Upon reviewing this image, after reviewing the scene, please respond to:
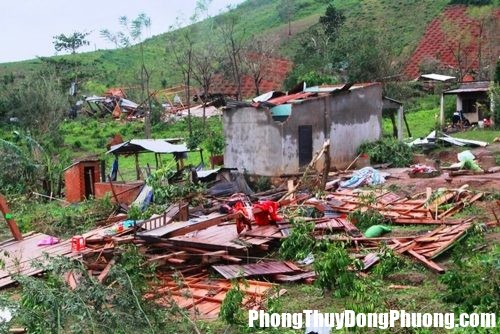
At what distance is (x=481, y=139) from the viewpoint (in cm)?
2312

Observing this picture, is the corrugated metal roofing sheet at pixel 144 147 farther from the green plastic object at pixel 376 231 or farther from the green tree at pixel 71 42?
the green tree at pixel 71 42

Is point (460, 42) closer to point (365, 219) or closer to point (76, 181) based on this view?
point (76, 181)

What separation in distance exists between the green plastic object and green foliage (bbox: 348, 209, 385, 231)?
1.55 feet

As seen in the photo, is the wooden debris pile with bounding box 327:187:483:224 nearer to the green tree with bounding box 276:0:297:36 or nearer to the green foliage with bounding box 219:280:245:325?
the green foliage with bounding box 219:280:245:325

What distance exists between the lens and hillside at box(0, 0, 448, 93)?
157 feet

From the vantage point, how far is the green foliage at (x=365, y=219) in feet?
38.1

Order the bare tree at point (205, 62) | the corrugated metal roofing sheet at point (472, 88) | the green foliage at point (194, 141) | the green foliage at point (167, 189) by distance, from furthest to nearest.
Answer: the bare tree at point (205, 62), the corrugated metal roofing sheet at point (472, 88), the green foliage at point (194, 141), the green foliage at point (167, 189)

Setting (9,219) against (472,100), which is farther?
(472,100)

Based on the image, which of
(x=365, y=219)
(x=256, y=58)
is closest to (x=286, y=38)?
(x=256, y=58)

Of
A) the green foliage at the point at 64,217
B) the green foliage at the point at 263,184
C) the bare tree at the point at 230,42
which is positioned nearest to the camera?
the green foliage at the point at 64,217

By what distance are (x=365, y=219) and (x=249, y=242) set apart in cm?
259

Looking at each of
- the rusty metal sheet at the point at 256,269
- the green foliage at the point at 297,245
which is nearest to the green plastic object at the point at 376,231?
the green foliage at the point at 297,245

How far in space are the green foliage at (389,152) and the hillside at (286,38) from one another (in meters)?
23.2

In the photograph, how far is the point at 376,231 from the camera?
10.9 m
